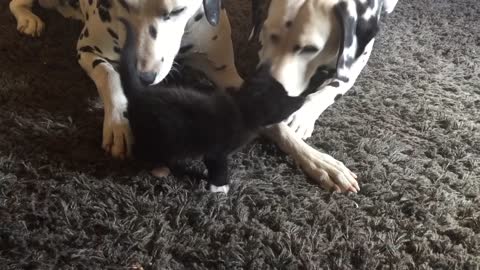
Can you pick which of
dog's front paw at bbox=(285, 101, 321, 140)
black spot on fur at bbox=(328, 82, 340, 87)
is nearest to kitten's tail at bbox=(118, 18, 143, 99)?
dog's front paw at bbox=(285, 101, 321, 140)

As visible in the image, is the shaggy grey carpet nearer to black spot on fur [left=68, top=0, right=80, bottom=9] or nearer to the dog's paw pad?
the dog's paw pad

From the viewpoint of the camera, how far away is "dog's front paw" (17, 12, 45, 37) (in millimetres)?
2172

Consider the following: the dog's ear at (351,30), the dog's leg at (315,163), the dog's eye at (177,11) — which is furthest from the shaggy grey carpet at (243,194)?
the dog's eye at (177,11)

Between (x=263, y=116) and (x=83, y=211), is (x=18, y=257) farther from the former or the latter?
(x=263, y=116)

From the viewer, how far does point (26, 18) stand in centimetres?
221

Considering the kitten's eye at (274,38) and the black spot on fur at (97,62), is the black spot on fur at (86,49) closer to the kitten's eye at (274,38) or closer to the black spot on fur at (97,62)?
the black spot on fur at (97,62)

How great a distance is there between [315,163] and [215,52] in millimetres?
486

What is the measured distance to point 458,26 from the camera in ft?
8.50

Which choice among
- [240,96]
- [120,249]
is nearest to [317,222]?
[240,96]

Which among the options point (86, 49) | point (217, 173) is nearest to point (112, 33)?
point (86, 49)

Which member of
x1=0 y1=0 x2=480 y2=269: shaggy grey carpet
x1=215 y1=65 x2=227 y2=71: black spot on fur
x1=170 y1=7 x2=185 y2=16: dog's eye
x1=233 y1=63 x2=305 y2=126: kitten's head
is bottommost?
x1=0 y1=0 x2=480 y2=269: shaggy grey carpet

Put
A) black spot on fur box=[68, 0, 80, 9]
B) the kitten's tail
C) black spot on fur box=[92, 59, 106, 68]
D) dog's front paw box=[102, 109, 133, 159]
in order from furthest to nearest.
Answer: black spot on fur box=[68, 0, 80, 9]
black spot on fur box=[92, 59, 106, 68]
dog's front paw box=[102, 109, 133, 159]
the kitten's tail

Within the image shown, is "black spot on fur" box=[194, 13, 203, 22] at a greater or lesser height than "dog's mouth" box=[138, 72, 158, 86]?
greater

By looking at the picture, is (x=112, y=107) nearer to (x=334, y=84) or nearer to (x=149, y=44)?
(x=149, y=44)
